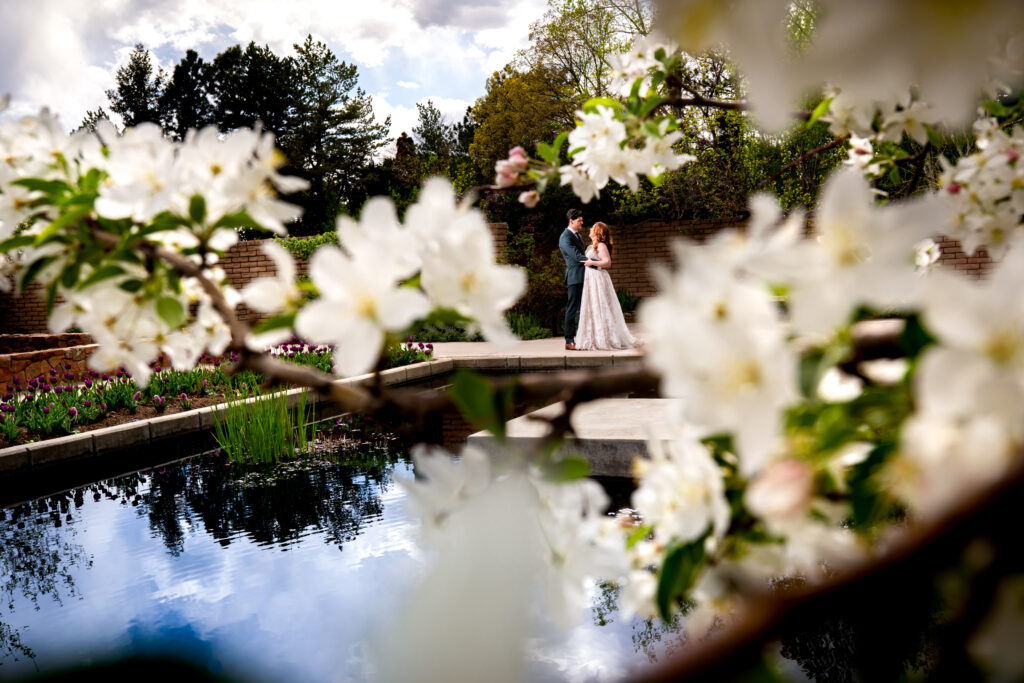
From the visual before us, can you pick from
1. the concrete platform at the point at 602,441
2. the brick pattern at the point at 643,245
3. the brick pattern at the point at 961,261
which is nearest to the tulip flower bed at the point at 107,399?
the concrete platform at the point at 602,441

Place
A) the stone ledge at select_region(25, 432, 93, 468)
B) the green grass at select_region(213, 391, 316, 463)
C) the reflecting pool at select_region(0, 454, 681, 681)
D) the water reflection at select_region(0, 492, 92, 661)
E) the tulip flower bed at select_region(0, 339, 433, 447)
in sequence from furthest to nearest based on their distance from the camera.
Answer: the tulip flower bed at select_region(0, 339, 433, 447)
the green grass at select_region(213, 391, 316, 463)
the stone ledge at select_region(25, 432, 93, 468)
the water reflection at select_region(0, 492, 92, 661)
the reflecting pool at select_region(0, 454, 681, 681)

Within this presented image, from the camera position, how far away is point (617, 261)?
15289 mm

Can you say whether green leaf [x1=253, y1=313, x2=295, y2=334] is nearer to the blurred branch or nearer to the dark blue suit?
the blurred branch

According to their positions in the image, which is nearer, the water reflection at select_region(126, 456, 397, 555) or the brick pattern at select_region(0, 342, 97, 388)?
the water reflection at select_region(126, 456, 397, 555)

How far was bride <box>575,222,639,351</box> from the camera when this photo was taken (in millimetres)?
10211

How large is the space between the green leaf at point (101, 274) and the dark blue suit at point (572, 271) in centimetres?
951

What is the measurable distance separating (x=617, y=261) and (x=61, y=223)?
48.6 ft

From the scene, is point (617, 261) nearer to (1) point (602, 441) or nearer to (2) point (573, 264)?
(2) point (573, 264)

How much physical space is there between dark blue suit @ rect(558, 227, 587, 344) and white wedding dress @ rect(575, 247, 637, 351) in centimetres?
15

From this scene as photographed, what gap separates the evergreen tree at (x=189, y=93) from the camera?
30.6m

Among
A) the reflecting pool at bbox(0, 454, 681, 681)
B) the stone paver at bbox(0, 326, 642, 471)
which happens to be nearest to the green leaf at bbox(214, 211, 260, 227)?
the stone paver at bbox(0, 326, 642, 471)

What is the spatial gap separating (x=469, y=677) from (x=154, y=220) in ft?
2.06

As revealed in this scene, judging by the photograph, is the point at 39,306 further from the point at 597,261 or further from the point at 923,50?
the point at 923,50

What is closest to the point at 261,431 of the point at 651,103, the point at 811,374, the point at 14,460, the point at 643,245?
the point at 14,460
